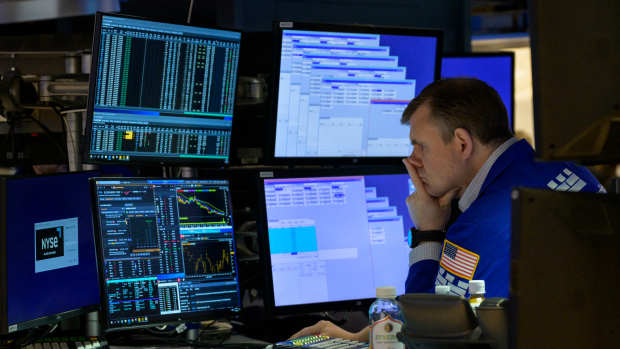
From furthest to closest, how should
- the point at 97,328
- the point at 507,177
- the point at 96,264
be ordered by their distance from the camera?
1. the point at 97,328
2. the point at 96,264
3. the point at 507,177

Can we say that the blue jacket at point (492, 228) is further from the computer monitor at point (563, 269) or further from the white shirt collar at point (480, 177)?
the computer monitor at point (563, 269)

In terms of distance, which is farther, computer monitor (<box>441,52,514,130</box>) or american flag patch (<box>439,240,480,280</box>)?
computer monitor (<box>441,52,514,130</box>)

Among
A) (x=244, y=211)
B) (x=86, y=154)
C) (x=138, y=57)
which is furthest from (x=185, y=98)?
(x=244, y=211)

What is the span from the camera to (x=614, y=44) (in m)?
0.94

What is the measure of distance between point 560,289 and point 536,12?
0.37 meters

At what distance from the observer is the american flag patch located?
5.55 feet

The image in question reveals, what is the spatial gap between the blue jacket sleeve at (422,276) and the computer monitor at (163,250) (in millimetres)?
537

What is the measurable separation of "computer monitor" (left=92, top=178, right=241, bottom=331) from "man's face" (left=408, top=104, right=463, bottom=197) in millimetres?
589

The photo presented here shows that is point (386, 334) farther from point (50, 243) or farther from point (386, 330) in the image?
point (50, 243)

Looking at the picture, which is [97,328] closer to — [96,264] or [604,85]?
[96,264]

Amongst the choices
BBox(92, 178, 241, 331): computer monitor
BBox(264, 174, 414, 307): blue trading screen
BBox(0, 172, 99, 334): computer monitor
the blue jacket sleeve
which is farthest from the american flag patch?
BBox(0, 172, 99, 334): computer monitor

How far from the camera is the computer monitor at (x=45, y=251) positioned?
174 cm

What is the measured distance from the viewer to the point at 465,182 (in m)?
1.97

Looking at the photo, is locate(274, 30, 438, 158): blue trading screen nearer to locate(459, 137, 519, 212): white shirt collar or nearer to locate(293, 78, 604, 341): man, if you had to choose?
locate(293, 78, 604, 341): man
